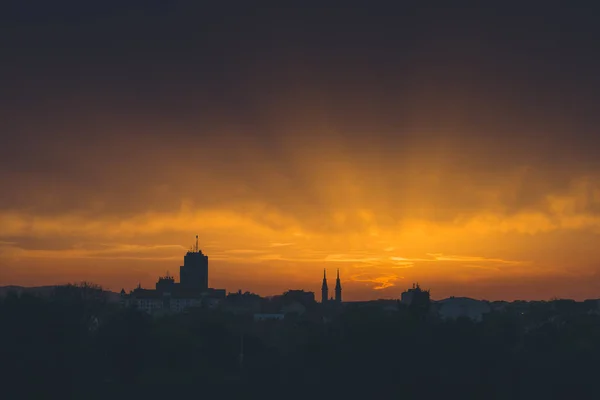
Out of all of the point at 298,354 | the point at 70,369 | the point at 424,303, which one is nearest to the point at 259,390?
the point at 298,354

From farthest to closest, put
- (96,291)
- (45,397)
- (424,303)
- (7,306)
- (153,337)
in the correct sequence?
1. (96,291)
2. (424,303)
3. (153,337)
4. (7,306)
5. (45,397)

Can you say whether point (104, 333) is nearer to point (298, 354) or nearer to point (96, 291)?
point (298, 354)

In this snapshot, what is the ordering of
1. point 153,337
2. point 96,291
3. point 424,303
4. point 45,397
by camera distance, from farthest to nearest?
point 96,291
point 424,303
point 153,337
point 45,397

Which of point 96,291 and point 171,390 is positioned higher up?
point 96,291

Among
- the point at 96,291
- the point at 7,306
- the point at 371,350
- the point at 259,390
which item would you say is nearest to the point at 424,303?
the point at 371,350

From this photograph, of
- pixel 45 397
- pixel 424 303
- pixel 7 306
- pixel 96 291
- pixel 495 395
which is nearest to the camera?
pixel 45 397

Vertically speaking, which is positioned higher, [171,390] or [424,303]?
[424,303]

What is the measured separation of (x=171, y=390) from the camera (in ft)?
213

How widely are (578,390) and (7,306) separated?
40271mm

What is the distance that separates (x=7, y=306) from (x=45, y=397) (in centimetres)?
1333

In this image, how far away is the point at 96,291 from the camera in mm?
131625

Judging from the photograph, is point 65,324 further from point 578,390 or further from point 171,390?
point 578,390

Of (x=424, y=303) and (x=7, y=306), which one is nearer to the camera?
(x=7, y=306)

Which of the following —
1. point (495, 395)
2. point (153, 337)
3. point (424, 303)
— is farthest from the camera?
point (424, 303)
